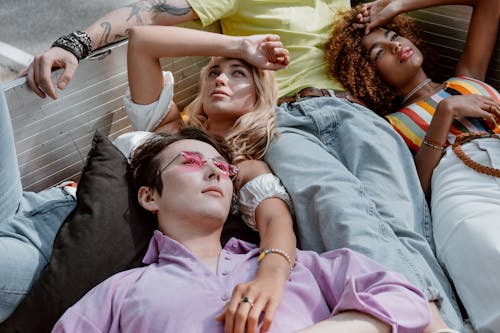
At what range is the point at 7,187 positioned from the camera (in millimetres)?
1661

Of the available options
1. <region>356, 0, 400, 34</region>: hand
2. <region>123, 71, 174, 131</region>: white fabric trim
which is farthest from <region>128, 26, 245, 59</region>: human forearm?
<region>356, 0, 400, 34</region>: hand

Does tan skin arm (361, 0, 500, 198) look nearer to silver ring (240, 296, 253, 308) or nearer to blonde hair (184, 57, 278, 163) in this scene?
blonde hair (184, 57, 278, 163)

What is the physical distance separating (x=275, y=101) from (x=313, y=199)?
45 cm

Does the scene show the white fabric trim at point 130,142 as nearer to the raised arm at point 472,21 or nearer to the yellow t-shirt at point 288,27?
the yellow t-shirt at point 288,27

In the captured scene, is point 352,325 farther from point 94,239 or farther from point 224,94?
point 224,94

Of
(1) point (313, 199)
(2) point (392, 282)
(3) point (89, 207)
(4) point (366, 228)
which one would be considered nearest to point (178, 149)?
(3) point (89, 207)

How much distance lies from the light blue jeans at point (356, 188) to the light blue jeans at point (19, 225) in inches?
23.7

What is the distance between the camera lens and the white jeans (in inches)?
61.1

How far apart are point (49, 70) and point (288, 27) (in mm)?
871

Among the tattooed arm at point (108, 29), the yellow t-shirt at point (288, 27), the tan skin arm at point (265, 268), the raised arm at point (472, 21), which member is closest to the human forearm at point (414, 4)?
the raised arm at point (472, 21)

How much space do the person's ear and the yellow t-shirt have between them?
0.75 m

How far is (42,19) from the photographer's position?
271 centimetres

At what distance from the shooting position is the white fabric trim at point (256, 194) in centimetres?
172

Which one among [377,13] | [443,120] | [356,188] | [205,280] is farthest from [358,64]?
[205,280]
